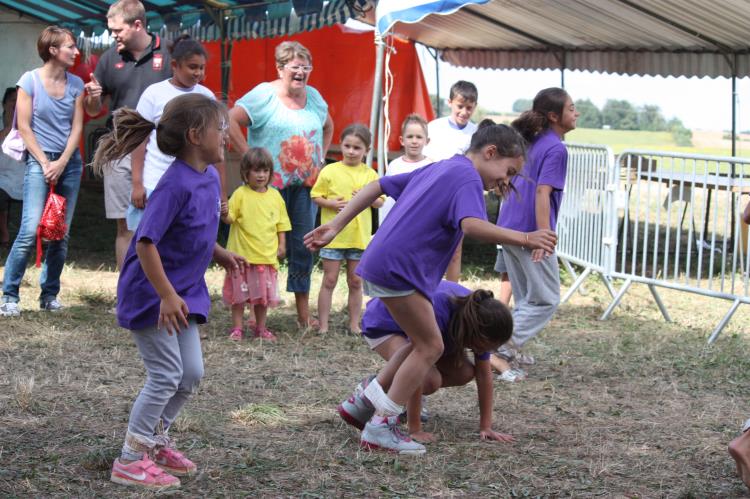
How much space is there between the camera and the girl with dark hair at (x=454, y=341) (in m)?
4.00

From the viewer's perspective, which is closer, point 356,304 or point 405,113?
point 356,304

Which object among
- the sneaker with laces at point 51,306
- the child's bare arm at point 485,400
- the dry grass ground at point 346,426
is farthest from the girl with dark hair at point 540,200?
the sneaker with laces at point 51,306

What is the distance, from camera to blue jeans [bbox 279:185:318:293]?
6.62m

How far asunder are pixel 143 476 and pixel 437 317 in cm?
137

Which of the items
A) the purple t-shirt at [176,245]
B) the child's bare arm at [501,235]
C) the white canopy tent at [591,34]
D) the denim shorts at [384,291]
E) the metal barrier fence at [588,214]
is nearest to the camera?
the purple t-shirt at [176,245]

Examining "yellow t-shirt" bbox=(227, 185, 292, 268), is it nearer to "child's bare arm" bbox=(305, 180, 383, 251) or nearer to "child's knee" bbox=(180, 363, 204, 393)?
"child's bare arm" bbox=(305, 180, 383, 251)

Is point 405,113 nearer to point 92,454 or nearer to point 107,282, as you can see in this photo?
point 107,282

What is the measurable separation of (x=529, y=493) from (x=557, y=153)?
2274 millimetres

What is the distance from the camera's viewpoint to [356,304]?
6.70 meters

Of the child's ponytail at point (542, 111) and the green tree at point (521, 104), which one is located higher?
the green tree at point (521, 104)

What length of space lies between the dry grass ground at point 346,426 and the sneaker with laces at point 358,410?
110 millimetres

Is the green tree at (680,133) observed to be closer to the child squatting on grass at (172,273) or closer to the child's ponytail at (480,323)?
the child's ponytail at (480,323)

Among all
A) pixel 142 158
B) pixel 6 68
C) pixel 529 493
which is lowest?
pixel 529 493

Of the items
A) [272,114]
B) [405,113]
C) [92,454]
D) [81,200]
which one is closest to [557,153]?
[272,114]
